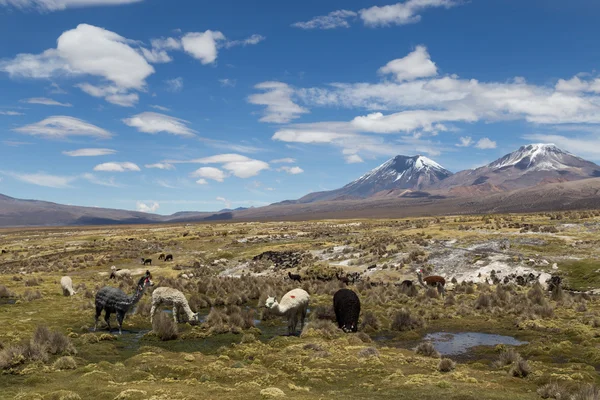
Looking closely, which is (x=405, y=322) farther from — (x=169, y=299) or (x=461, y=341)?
(x=169, y=299)

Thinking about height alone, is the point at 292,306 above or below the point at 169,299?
below

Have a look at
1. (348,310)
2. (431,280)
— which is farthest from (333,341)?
(431,280)

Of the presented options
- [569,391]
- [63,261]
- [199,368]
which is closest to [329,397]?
[199,368]

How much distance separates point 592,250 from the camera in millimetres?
37781

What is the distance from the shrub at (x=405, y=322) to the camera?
21688 mm

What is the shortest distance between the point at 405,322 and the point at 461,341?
3.25 m

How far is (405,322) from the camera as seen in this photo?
21.9 meters

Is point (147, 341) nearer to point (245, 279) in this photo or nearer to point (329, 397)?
point (329, 397)

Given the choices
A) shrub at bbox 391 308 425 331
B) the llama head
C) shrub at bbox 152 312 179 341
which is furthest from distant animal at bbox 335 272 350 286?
shrub at bbox 152 312 179 341

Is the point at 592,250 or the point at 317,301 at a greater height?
the point at 592,250

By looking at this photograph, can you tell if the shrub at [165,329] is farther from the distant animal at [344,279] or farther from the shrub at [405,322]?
the distant animal at [344,279]

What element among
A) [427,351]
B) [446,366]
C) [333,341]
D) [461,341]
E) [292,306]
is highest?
[292,306]

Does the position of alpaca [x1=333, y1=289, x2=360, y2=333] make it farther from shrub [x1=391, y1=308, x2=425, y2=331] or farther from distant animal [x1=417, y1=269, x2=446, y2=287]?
distant animal [x1=417, y1=269, x2=446, y2=287]

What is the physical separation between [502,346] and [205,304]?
60.2ft
